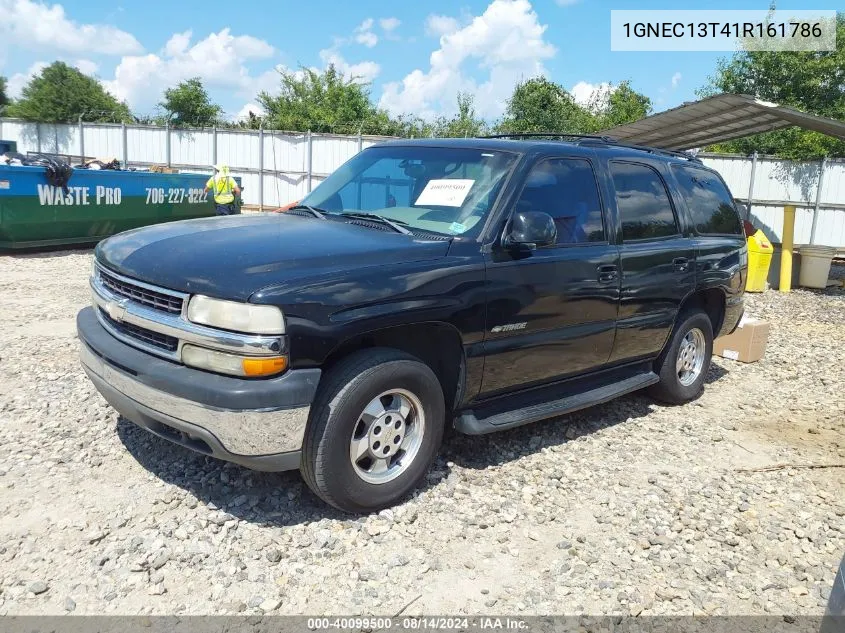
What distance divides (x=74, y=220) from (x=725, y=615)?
11.5 meters

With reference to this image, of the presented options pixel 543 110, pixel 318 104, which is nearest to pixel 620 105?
pixel 543 110

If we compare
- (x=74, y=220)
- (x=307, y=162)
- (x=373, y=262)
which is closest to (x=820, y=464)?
(x=373, y=262)

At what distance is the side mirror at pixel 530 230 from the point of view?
3953 millimetres

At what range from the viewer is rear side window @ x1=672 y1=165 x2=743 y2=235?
5.75 m

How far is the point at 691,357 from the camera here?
6051mm

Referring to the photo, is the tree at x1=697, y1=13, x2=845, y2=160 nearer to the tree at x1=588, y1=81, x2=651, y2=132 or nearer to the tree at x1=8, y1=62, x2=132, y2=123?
the tree at x1=588, y1=81, x2=651, y2=132

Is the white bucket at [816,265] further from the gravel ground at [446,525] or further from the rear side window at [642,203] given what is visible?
the rear side window at [642,203]

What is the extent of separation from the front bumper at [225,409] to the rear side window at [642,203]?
2.76 m

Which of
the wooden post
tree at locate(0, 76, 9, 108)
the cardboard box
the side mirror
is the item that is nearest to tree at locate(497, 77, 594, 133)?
the wooden post

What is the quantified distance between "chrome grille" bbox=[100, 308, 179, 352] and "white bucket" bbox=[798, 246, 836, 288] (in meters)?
12.5

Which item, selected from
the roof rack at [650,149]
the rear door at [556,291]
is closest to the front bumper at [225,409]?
the rear door at [556,291]

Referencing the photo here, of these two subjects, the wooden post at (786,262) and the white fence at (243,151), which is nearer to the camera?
the wooden post at (786,262)

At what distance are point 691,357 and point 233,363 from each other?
425 cm

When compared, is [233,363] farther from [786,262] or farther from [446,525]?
[786,262]
